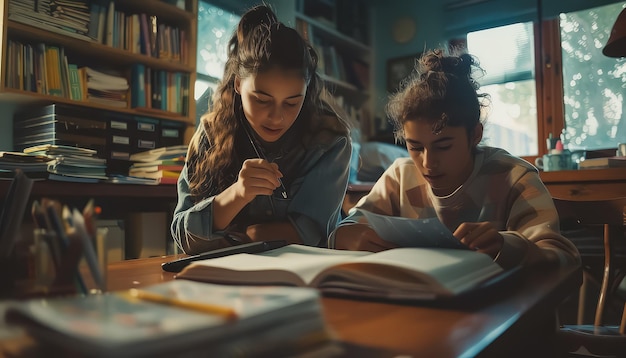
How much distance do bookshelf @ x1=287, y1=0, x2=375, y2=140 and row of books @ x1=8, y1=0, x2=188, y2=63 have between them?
95 centimetres

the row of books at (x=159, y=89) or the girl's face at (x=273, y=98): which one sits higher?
the row of books at (x=159, y=89)

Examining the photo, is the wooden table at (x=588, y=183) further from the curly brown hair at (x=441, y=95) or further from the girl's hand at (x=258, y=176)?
the girl's hand at (x=258, y=176)

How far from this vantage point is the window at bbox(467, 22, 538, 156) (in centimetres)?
318

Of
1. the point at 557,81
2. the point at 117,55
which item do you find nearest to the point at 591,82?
the point at 557,81

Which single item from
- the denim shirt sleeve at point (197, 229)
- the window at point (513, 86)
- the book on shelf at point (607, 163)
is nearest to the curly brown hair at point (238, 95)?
the denim shirt sleeve at point (197, 229)

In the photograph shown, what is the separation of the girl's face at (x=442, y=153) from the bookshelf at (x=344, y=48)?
2.23m

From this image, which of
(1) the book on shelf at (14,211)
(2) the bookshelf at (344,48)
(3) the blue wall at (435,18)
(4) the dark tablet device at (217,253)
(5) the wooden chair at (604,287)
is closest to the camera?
(1) the book on shelf at (14,211)

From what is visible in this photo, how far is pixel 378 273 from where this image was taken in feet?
1.86

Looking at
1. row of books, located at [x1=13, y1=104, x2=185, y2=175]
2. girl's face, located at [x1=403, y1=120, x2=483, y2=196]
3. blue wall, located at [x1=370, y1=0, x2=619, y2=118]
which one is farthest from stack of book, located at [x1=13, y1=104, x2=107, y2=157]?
blue wall, located at [x1=370, y1=0, x2=619, y2=118]

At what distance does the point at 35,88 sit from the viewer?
201 centimetres

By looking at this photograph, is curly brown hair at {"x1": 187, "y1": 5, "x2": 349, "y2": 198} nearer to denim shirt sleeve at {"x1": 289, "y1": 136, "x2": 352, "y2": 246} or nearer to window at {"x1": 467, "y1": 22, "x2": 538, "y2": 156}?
denim shirt sleeve at {"x1": 289, "y1": 136, "x2": 352, "y2": 246}

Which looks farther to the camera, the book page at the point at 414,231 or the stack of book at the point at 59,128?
the stack of book at the point at 59,128

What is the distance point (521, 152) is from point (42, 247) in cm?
317

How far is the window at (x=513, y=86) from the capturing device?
3.18 m
